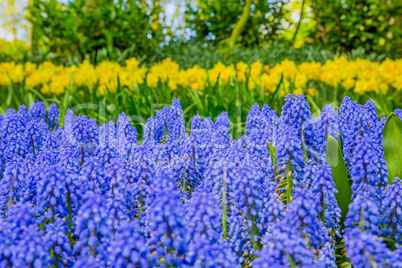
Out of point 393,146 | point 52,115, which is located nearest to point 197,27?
point 52,115

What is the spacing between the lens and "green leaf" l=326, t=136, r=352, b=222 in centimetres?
182

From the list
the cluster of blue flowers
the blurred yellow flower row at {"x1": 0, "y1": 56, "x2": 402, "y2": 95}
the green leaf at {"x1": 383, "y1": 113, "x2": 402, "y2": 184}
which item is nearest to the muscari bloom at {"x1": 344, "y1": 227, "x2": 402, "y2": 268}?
the cluster of blue flowers

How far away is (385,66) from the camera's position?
5.23 m

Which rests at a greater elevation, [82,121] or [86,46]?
[86,46]

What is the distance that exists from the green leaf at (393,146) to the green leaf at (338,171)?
0.96 ft

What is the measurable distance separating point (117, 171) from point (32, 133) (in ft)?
3.40

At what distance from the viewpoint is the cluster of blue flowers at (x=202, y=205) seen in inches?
46.3

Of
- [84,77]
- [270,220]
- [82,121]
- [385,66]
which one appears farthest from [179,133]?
[385,66]

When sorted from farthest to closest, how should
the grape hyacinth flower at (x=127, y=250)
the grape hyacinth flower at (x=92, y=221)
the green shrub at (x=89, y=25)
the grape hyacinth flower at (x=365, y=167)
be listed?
the green shrub at (x=89, y=25), the grape hyacinth flower at (x=365, y=167), the grape hyacinth flower at (x=92, y=221), the grape hyacinth flower at (x=127, y=250)

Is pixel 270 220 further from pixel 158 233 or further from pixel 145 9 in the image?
pixel 145 9

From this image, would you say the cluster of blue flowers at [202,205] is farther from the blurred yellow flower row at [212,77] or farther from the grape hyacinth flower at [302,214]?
the blurred yellow flower row at [212,77]

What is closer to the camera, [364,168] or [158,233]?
[158,233]

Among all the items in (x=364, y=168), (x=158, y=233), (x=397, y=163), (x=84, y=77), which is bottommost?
(x=158, y=233)

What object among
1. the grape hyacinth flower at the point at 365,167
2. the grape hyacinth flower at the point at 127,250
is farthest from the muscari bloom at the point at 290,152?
the grape hyacinth flower at the point at 127,250
